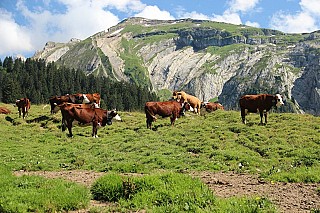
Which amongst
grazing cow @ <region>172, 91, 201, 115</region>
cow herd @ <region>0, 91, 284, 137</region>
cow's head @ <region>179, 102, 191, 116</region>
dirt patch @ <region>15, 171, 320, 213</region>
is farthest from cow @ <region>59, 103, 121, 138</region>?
dirt patch @ <region>15, 171, 320, 213</region>

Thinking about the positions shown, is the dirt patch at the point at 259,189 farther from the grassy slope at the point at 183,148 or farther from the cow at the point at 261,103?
the cow at the point at 261,103

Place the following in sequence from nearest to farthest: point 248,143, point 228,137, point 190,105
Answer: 1. point 248,143
2. point 228,137
3. point 190,105

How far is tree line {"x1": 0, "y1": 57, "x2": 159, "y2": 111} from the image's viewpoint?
11888 centimetres

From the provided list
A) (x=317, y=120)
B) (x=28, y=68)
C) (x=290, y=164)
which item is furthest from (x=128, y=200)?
(x=28, y=68)

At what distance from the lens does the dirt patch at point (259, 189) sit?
882 cm

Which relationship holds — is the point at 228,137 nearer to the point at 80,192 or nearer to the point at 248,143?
the point at 248,143

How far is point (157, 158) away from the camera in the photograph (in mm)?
16188

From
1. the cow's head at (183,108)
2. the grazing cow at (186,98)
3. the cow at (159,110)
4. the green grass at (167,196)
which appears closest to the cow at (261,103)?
the cow at (159,110)

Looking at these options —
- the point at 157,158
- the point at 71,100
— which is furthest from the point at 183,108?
the point at 157,158

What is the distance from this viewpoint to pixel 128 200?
9.00 meters

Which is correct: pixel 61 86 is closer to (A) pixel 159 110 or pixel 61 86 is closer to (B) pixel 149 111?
(B) pixel 149 111

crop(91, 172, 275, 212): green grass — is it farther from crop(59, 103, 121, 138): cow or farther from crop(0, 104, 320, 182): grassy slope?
crop(59, 103, 121, 138): cow

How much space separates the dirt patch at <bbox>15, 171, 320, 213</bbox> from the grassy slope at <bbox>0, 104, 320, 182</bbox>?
2.69 feet

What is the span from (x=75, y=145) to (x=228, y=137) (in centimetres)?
1032
